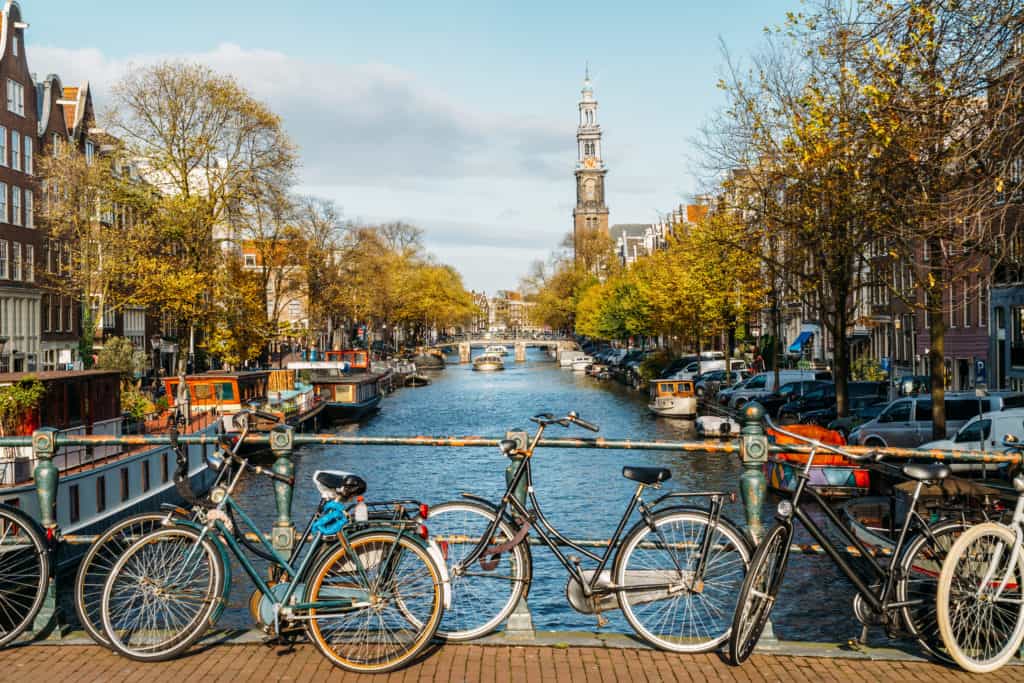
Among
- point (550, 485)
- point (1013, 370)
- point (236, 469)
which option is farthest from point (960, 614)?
point (1013, 370)

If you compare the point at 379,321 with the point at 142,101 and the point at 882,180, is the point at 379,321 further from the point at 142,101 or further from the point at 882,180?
the point at 882,180

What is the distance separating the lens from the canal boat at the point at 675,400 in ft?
187

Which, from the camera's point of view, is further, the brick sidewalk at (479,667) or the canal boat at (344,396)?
the canal boat at (344,396)

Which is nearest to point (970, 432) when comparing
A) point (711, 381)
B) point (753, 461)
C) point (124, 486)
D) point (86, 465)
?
point (124, 486)

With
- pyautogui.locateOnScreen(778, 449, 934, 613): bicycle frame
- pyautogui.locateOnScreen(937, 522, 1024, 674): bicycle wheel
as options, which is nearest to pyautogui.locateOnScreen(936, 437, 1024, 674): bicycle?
pyautogui.locateOnScreen(937, 522, 1024, 674): bicycle wheel

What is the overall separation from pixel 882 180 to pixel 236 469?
19.3m

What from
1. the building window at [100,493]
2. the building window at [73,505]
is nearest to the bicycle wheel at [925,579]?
the building window at [73,505]

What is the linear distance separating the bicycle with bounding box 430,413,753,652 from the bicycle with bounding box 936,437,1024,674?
4.12 ft

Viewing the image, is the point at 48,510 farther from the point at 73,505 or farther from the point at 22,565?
the point at 73,505

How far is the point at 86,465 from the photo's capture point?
24703mm

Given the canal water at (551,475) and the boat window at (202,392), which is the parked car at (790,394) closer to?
the canal water at (551,475)

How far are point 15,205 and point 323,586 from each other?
55535 mm

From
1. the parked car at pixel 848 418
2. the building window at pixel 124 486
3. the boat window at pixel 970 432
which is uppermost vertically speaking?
the boat window at pixel 970 432

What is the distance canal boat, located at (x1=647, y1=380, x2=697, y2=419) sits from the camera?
56875 mm
